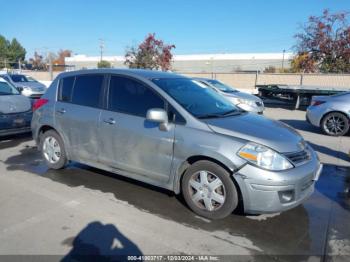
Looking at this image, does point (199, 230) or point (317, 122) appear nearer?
point (199, 230)

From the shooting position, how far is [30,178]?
5.34m

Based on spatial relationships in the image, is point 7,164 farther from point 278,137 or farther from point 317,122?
point 317,122

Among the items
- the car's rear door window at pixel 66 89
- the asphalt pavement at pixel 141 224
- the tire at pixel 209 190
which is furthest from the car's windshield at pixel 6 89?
the tire at pixel 209 190

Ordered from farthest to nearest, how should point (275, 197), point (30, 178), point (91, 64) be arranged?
point (91, 64), point (30, 178), point (275, 197)

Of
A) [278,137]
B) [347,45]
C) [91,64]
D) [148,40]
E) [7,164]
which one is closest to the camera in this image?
[278,137]

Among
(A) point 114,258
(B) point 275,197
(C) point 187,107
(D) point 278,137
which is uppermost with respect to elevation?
(C) point 187,107

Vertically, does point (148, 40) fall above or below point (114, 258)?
above

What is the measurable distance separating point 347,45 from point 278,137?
32382 mm

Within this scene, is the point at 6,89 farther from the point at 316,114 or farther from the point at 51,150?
the point at 316,114

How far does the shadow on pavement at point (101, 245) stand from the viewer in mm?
3142

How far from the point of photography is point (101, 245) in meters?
3.33

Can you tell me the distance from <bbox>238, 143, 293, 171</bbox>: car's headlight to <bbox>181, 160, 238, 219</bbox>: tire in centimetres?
32

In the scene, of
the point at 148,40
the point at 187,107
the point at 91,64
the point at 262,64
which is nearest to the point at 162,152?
the point at 187,107

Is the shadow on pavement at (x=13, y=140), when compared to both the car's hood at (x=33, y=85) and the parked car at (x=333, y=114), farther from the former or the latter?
the car's hood at (x=33, y=85)
